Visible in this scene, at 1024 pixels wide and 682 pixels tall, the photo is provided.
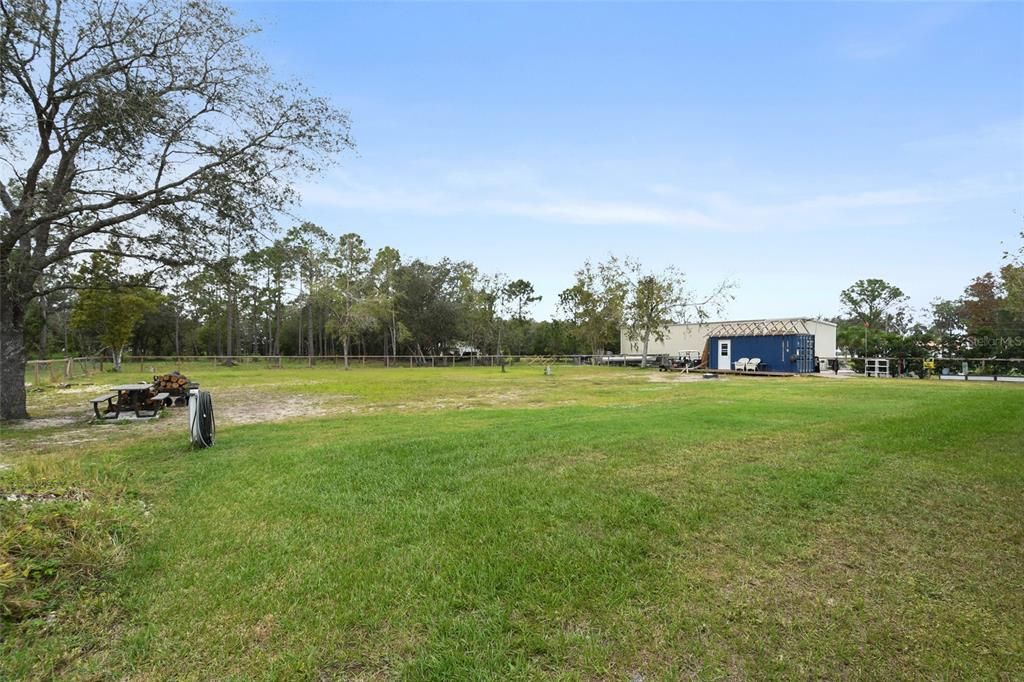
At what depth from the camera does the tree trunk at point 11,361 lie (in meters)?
9.65

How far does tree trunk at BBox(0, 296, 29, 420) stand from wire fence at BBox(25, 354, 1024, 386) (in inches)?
456

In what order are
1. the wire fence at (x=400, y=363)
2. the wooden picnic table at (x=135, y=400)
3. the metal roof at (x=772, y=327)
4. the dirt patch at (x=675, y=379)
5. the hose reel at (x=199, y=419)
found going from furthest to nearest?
the metal roof at (x=772, y=327) < the wire fence at (x=400, y=363) < the dirt patch at (x=675, y=379) < the wooden picnic table at (x=135, y=400) < the hose reel at (x=199, y=419)

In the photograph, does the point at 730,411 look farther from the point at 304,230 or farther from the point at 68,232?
the point at 304,230

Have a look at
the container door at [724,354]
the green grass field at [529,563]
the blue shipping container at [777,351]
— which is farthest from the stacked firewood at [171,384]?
the container door at [724,354]

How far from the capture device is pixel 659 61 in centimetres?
1012

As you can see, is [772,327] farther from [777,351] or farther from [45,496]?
[45,496]

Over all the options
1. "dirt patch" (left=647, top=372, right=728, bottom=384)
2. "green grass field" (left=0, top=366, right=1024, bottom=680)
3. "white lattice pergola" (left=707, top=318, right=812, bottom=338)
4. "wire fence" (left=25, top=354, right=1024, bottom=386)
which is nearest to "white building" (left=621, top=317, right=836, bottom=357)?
"white lattice pergola" (left=707, top=318, right=812, bottom=338)

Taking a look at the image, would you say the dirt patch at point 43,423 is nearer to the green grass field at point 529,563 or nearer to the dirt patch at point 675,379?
the green grass field at point 529,563

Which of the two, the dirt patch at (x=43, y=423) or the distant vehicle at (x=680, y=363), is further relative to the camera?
the distant vehicle at (x=680, y=363)

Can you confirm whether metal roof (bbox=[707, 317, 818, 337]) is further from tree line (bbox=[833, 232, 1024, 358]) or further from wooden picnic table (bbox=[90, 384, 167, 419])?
wooden picnic table (bbox=[90, 384, 167, 419])

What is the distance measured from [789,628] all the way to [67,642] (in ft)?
11.3

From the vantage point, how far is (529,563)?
303 centimetres

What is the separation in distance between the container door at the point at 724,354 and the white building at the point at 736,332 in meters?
0.92

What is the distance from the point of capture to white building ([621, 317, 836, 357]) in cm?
A: 3064
